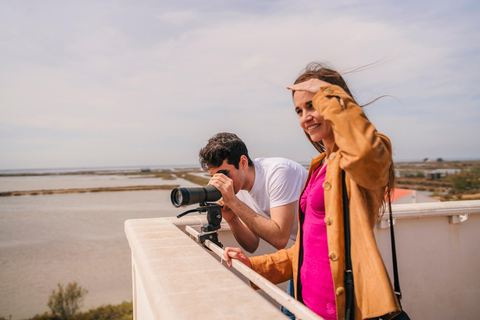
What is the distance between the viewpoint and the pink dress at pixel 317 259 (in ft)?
3.80

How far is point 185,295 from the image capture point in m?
0.82

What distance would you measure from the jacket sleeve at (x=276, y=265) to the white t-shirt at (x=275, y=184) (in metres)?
0.46

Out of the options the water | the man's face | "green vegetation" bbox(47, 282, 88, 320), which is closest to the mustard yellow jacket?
the man's face

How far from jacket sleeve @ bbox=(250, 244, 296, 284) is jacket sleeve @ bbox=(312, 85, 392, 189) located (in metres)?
0.62

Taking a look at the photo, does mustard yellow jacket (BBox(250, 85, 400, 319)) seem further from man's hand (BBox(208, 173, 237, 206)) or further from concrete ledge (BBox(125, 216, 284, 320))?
man's hand (BBox(208, 173, 237, 206))

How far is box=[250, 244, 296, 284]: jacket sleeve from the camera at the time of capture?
146 centimetres

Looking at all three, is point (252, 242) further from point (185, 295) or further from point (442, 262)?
point (442, 262)

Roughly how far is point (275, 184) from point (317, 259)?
0.80m

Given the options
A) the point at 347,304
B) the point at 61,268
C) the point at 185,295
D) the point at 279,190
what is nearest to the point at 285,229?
the point at 279,190

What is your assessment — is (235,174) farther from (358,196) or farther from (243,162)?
(358,196)

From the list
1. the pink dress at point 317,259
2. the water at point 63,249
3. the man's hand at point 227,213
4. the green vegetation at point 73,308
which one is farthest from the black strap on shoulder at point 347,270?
the water at point 63,249

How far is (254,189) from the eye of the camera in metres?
2.17

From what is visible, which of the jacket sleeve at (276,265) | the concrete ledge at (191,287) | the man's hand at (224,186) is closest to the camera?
the concrete ledge at (191,287)

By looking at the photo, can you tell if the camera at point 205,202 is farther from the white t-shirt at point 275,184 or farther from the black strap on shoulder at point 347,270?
the black strap on shoulder at point 347,270
